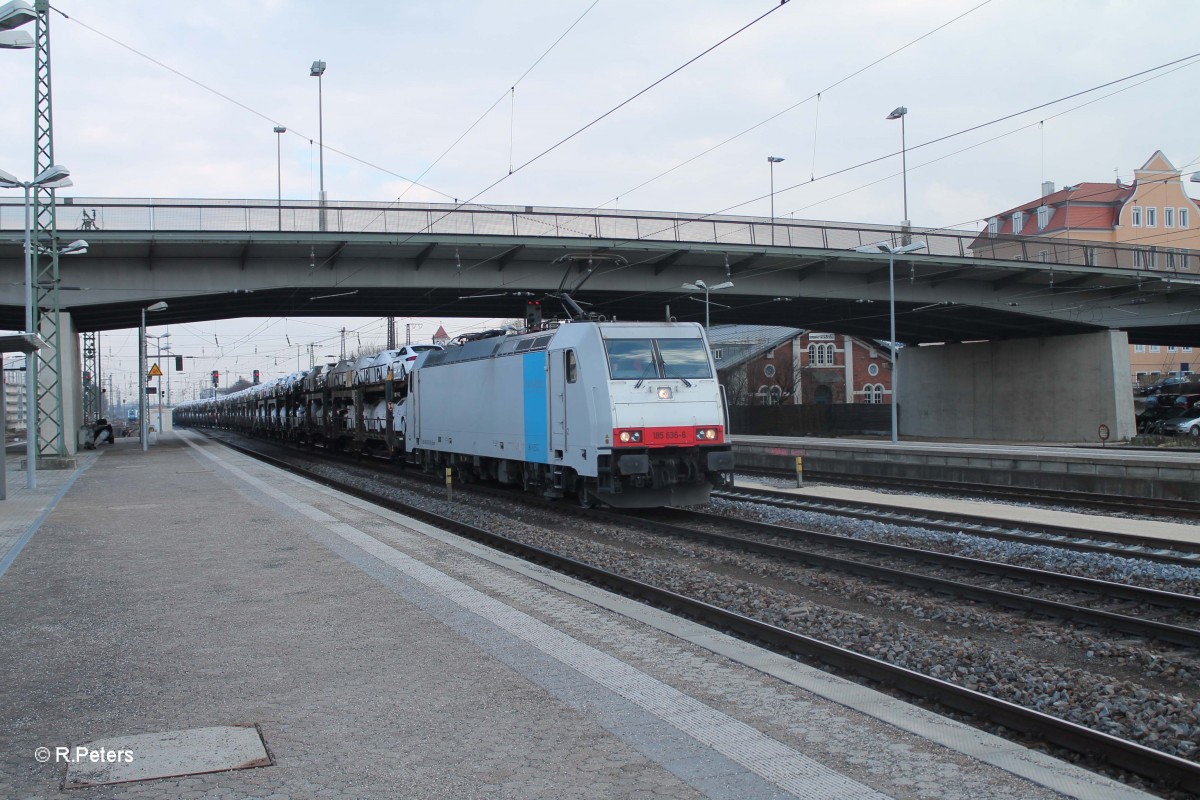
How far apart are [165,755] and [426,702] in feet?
4.86

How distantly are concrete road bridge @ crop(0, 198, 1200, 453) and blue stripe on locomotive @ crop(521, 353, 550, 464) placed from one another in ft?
23.4

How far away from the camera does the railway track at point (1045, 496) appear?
52.4 ft

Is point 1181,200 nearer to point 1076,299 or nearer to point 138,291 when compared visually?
point 1076,299

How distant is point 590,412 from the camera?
49.2 feet

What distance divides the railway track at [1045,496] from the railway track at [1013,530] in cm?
335

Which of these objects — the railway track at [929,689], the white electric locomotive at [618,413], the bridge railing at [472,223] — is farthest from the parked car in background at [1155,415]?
the railway track at [929,689]

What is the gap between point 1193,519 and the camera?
1496 centimetres

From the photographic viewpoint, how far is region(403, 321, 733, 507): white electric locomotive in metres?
14.8

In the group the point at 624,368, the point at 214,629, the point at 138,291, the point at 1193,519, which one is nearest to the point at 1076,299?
the point at 1193,519

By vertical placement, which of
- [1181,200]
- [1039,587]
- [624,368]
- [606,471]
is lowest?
[1039,587]

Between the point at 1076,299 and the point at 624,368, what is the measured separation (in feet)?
112

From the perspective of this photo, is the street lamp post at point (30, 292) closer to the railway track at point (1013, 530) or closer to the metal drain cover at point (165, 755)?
the railway track at point (1013, 530)

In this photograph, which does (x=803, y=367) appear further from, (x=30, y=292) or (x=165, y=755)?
(x=165, y=755)

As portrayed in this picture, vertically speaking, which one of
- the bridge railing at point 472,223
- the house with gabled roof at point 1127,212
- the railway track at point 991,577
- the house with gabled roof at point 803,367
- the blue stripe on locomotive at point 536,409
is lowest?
the railway track at point 991,577
